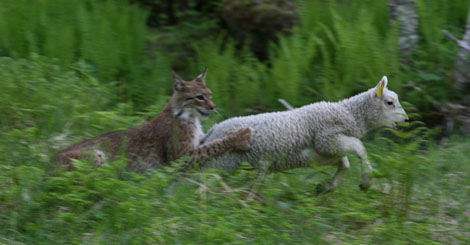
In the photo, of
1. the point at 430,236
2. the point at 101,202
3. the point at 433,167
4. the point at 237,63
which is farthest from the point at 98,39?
the point at 430,236

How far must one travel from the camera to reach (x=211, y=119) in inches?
323

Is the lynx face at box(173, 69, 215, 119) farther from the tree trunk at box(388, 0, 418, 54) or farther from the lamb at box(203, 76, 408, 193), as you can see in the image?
the tree trunk at box(388, 0, 418, 54)

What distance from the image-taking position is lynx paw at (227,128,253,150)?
19.1 feet

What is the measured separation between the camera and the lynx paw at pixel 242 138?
582cm

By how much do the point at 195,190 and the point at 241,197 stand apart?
46 cm

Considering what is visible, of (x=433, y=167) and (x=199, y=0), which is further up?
(x=199, y=0)

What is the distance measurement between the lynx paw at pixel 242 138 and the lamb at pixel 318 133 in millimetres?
58

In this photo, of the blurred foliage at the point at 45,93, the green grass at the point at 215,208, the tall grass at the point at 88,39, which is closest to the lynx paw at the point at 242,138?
the green grass at the point at 215,208

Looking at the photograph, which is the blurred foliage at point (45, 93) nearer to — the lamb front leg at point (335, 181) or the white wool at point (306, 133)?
the white wool at point (306, 133)

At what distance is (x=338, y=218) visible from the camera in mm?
5145

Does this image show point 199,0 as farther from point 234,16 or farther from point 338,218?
point 338,218

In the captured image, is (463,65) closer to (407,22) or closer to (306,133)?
(407,22)

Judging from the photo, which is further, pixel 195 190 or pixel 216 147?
pixel 216 147

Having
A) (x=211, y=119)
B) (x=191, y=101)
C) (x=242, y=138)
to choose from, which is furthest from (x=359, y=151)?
(x=211, y=119)
